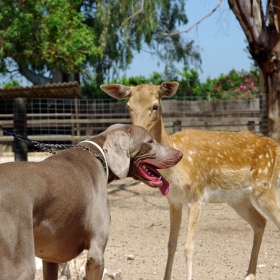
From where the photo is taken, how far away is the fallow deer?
6.70 metres

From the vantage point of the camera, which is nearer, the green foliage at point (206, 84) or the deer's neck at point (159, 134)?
the deer's neck at point (159, 134)

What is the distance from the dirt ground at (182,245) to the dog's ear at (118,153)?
2349 mm

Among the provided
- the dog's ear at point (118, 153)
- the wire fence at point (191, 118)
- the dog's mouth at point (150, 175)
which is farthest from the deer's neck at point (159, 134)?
the wire fence at point (191, 118)

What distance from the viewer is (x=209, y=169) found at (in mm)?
7090

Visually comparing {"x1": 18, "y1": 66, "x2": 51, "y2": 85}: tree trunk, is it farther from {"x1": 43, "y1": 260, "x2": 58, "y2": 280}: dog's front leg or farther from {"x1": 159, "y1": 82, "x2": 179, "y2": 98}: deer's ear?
{"x1": 43, "y1": 260, "x2": 58, "y2": 280}: dog's front leg

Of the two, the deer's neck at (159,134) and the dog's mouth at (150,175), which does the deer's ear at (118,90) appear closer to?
the deer's neck at (159,134)

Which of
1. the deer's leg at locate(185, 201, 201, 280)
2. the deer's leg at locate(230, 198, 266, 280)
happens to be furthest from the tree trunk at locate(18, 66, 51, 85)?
the deer's leg at locate(185, 201, 201, 280)

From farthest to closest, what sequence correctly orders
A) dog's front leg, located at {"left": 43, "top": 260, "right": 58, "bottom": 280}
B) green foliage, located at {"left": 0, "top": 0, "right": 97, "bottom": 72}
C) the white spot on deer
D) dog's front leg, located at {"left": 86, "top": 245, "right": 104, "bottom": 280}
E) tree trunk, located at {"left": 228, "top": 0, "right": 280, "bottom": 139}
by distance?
green foliage, located at {"left": 0, "top": 0, "right": 97, "bottom": 72}
tree trunk, located at {"left": 228, "top": 0, "right": 280, "bottom": 139}
the white spot on deer
dog's front leg, located at {"left": 43, "top": 260, "right": 58, "bottom": 280}
dog's front leg, located at {"left": 86, "top": 245, "right": 104, "bottom": 280}

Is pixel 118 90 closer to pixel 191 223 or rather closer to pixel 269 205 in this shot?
pixel 191 223

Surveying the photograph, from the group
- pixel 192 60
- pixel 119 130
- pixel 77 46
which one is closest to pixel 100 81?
pixel 192 60

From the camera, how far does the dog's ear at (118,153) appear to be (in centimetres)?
450

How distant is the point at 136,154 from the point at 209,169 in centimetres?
256

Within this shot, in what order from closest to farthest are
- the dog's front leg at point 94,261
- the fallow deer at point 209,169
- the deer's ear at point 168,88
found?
the dog's front leg at point 94,261
the fallow deer at point 209,169
the deer's ear at point 168,88

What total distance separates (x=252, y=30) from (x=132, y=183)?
4261 mm
